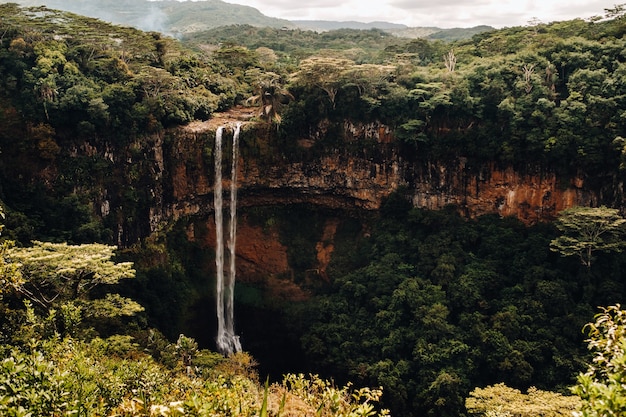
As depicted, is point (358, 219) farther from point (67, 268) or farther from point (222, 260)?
point (67, 268)

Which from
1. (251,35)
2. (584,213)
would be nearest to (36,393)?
(584,213)

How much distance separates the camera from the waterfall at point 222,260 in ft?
71.9

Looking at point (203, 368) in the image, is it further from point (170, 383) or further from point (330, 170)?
point (330, 170)

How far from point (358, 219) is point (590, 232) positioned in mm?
10057

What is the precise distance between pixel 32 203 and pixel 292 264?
11.2 meters

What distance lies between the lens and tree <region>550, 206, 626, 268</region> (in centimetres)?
1653

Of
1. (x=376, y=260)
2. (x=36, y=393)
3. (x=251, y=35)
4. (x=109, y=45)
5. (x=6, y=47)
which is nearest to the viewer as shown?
(x=36, y=393)

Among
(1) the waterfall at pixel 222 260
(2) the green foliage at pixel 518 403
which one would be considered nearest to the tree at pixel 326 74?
(1) the waterfall at pixel 222 260

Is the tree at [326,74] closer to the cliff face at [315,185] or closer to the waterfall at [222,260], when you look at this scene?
the cliff face at [315,185]

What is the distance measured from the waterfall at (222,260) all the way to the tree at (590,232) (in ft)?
42.7

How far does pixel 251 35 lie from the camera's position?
56.4m

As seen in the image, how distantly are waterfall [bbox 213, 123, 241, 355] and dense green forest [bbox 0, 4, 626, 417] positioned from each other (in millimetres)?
701

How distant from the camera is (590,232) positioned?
1700cm

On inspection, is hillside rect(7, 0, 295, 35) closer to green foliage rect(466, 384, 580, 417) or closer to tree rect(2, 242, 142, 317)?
tree rect(2, 242, 142, 317)
